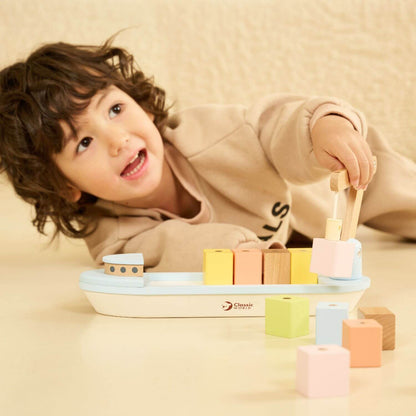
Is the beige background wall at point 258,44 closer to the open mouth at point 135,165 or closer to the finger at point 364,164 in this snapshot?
the open mouth at point 135,165

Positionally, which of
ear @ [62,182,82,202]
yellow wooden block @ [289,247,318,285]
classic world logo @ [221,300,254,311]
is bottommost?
classic world logo @ [221,300,254,311]

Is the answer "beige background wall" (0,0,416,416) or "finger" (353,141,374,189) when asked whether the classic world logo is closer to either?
"beige background wall" (0,0,416,416)

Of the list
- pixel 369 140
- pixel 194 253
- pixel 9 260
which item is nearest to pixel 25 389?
pixel 194 253

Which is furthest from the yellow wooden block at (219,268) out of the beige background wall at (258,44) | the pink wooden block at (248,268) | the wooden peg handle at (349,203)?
the beige background wall at (258,44)

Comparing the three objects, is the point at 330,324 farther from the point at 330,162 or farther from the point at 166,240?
the point at 166,240

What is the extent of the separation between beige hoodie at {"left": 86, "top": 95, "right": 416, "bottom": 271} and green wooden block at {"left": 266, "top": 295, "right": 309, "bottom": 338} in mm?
361

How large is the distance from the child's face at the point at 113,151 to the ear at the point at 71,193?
0.03 metres

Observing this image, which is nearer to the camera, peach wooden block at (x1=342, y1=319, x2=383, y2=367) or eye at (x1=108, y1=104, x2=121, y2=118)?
peach wooden block at (x1=342, y1=319, x2=383, y2=367)

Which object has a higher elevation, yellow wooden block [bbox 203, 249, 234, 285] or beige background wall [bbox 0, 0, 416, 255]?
beige background wall [bbox 0, 0, 416, 255]

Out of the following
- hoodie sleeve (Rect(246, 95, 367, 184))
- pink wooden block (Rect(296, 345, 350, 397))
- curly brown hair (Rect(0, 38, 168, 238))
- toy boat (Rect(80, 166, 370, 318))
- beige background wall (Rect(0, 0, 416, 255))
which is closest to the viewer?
pink wooden block (Rect(296, 345, 350, 397))

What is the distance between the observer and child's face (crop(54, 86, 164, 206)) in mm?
1056

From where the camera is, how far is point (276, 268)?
30.2 inches

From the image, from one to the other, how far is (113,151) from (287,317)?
1.54 feet

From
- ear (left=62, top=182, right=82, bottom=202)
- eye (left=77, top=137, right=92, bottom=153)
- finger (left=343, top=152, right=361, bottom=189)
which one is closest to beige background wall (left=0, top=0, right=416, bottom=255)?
ear (left=62, top=182, right=82, bottom=202)
